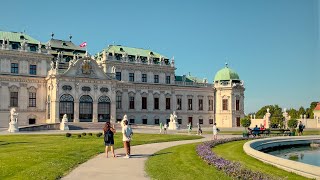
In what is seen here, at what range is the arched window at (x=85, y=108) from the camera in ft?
212

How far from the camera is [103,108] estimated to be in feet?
219

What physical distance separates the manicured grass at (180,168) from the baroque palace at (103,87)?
45.0 m

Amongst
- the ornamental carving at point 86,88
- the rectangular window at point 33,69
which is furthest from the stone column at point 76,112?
the rectangular window at point 33,69

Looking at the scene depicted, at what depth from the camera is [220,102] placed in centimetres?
8344

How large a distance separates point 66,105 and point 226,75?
37.3 meters

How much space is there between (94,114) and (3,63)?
16.7 metres

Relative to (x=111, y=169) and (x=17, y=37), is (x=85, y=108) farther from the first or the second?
(x=111, y=169)

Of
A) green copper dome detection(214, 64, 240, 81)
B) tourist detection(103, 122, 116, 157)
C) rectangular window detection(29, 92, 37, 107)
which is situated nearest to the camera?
tourist detection(103, 122, 116, 157)

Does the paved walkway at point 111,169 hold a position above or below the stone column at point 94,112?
below

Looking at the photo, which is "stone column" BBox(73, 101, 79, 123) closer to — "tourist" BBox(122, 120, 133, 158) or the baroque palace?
the baroque palace

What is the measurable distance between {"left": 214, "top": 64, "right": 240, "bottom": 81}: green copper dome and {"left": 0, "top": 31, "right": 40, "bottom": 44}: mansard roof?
1562 inches

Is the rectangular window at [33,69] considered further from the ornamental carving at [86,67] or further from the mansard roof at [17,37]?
the ornamental carving at [86,67]

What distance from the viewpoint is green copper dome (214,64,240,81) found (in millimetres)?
84688

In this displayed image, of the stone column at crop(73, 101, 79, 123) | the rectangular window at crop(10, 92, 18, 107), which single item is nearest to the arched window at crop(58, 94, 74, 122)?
the stone column at crop(73, 101, 79, 123)
